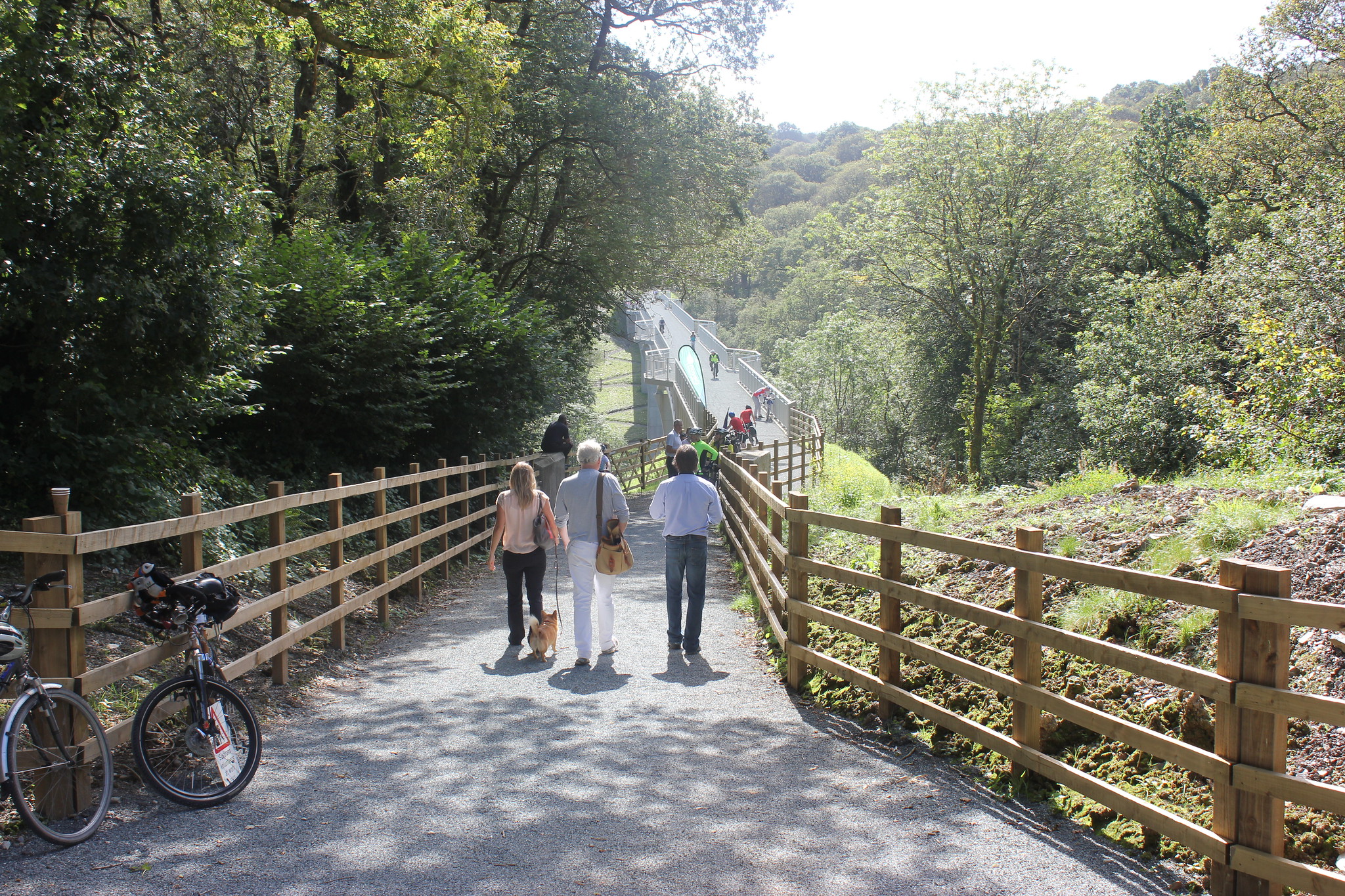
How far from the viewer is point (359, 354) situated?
40.7 ft

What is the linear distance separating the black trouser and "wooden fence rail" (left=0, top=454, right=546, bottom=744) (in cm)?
128

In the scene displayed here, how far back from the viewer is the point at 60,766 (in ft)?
13.1

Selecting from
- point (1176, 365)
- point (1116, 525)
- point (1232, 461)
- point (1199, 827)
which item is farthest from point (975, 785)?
point (1176, 365)

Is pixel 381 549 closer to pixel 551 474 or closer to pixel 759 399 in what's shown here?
pixel 551 474

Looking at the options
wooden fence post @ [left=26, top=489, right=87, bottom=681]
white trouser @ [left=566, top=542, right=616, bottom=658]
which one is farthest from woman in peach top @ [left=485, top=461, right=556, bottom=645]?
wooden fence post @ [left=26, top=489, right=87, bottom=681]

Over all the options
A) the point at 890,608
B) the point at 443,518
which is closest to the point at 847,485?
the point at 443,518

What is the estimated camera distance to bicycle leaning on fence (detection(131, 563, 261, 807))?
175 inches

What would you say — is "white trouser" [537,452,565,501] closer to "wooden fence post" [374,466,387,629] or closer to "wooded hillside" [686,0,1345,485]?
"wooden fence post" [374,466,387,629]

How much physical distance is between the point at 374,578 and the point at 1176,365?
20507 mm

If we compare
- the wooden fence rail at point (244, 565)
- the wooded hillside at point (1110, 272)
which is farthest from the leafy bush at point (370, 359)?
the wooded hillside at point (1110, 272)

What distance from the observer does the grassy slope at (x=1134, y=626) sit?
4120 millimetres

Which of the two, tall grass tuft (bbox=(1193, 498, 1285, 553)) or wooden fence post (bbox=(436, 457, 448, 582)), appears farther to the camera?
wooden fence post (bbox=(436, 457, 448, 582))

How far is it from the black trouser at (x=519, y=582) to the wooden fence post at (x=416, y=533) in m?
2.45

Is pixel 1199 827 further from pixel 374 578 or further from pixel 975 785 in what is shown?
pixel 374 578
